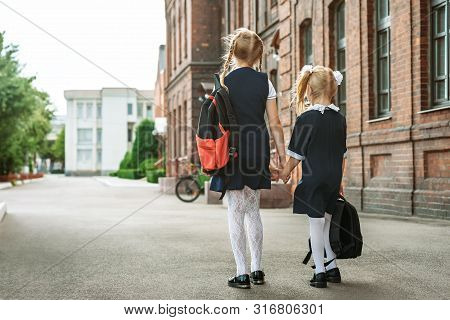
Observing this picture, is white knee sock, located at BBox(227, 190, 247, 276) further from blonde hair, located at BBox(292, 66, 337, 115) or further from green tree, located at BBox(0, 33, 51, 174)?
green tree, located at BBox(0, 33, 51, 174)

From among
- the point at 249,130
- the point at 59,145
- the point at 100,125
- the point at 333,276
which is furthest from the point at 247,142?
the point at 59,145

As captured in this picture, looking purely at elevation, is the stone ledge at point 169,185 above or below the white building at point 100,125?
below

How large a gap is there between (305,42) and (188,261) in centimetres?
1164

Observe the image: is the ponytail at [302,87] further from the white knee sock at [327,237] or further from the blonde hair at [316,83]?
the white knee sock at [327,237]

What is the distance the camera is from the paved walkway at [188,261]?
4762 millimetres

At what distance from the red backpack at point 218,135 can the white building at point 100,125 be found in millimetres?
80747

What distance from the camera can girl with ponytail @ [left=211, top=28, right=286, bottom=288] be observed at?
471 centimetres

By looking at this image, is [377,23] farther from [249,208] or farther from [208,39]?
[208,39]

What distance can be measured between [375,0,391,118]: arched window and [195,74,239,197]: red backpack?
8.65 meters

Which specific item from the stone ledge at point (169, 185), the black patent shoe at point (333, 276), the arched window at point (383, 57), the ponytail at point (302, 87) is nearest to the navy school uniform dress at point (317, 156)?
the ponytail at point (302, 87)

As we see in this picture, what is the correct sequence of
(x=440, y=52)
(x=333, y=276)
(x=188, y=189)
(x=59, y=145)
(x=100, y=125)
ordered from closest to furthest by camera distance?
(x=333, y=276) < (x=440, y=52) < (x=188, y=189) < (x=100, y=125) < (x=59, y=145)

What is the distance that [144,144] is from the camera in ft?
196

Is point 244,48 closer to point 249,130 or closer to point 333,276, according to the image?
point 249,130
